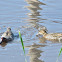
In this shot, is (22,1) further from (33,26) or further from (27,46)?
(27,46)

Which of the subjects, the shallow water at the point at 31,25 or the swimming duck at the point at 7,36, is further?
the swimming duck at the point at 7,36

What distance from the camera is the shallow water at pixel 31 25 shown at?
690 centimetres

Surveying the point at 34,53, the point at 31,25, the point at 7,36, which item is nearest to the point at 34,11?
the point at 31,25

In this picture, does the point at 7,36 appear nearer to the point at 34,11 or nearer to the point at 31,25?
the point at 31,25

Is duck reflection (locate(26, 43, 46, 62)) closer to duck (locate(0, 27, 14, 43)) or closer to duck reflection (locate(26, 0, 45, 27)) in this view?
duck (locate(0, 27, 14, 43))

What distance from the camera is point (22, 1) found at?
1232cm

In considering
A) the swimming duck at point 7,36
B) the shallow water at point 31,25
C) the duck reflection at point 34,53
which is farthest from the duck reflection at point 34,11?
the duck reflection at point 34,53

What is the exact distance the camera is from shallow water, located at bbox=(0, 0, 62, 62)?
6902 mm

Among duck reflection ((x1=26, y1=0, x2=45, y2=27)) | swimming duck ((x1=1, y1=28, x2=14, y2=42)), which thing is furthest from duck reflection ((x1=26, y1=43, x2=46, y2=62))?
duck reflection ((x1=26, y1=0, x2=45, y2=27))

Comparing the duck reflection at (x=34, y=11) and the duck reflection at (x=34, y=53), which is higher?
the duck reflection at (x=34, y=11)

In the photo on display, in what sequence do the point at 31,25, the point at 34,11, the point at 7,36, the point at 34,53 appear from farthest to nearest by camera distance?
1. the point at 34,11
2. the point at 31,25
3. the point at 7,36
4. the point at 34,53

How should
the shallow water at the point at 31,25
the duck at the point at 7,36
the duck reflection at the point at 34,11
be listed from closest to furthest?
the shallow water at the point at 31,25, the duck at the point at 7,36, the duck reflection at the point at 34,11

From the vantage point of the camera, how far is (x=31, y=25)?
30.8 ft

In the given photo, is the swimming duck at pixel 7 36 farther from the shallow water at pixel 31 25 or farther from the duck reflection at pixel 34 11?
the duck reflection at pixel 34 11
